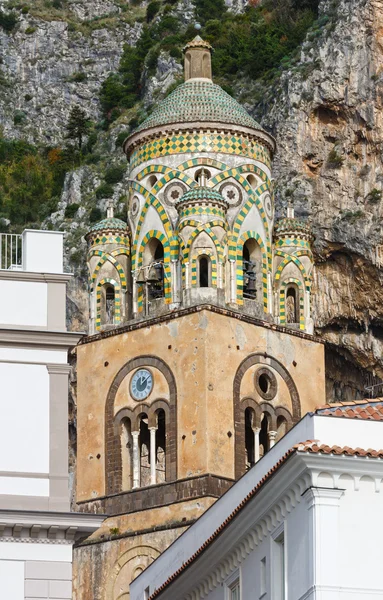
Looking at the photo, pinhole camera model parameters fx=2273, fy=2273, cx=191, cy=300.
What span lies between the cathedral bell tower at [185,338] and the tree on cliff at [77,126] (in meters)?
44.8

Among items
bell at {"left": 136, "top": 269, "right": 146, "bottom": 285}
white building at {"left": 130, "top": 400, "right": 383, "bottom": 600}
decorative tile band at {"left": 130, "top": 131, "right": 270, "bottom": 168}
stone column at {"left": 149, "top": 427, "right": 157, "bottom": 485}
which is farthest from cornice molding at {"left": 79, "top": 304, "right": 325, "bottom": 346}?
white building at {"left": 130, "top": 400, "right": 383, "bottom": 600}

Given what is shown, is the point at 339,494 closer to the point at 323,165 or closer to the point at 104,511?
the point at 104,511

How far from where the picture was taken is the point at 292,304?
57219 mm

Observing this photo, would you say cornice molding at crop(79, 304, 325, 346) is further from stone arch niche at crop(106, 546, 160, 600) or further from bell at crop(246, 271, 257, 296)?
stone arch niche at crop(106, 546, 160, 600)

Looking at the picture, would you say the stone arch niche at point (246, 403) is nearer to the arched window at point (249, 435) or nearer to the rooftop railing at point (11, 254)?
the arched window at point (249, 435)

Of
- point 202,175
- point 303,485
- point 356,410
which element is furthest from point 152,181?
point 303,485

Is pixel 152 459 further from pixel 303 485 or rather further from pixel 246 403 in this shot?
pixel 303 485

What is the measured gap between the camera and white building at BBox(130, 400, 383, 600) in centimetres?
3180

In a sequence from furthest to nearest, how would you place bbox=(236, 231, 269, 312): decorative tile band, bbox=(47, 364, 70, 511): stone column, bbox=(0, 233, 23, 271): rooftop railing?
1. bbox=(236, 231, 269, 312): decorative tile band
2. bbox=(0, 233, 23, 271): rooftop railing
3. bbox=(47, 364, 70, 511): stone column

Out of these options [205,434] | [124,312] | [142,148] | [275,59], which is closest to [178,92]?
[142,148]

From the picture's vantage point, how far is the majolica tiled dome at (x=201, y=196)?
54719 millimetres

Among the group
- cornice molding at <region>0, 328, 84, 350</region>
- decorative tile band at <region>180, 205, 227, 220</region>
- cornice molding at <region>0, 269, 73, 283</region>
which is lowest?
A: cornice molding at <region>0, 328, 84, 350</region>

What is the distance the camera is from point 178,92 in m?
57.8

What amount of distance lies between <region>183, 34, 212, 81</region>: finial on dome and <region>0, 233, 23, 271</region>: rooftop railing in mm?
21814
